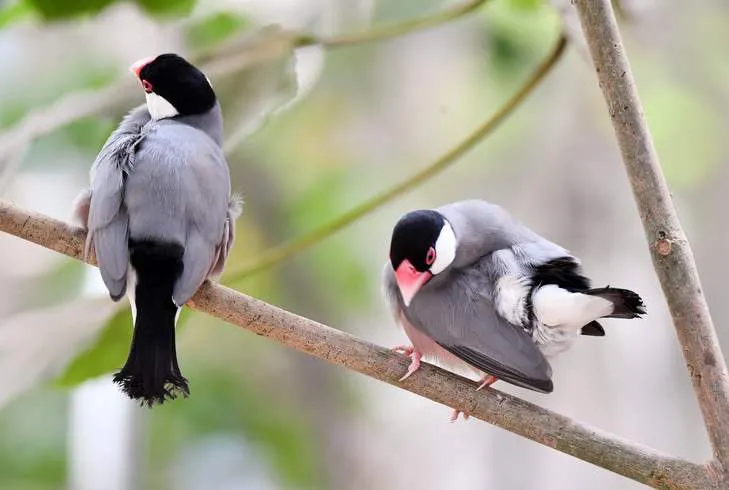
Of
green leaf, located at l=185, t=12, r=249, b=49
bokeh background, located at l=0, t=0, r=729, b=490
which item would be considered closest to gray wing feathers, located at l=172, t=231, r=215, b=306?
green leaf, located at l=185, t=12, r=249, b=49

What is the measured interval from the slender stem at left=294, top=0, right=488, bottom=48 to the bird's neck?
176 mm

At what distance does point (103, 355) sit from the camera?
168 cm

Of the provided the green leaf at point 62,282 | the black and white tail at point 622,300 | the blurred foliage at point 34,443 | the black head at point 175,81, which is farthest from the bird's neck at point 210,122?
the blurred foliage at point 34,443

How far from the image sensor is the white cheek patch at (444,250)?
1634mm

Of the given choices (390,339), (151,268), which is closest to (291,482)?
(390,339)

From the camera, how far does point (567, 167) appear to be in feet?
12.7

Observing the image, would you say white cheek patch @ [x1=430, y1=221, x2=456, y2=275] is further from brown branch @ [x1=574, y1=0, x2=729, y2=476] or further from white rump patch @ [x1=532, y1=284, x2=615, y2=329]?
brown branch @ [x1=574, y1=0, x2=729, y2=476]

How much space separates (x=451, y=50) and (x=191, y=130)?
3.19 metres

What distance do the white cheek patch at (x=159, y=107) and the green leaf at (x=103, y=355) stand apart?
32 cm

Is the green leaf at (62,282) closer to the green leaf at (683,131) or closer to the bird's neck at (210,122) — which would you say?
the bird's neck at (210,122)

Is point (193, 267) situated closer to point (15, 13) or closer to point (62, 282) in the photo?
point (15, 13)

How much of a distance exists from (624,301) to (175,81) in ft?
2.58

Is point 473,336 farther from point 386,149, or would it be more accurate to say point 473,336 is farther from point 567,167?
point 386,149

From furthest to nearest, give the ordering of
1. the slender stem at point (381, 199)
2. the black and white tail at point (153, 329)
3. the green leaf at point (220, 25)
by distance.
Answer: the green leaf at point (220, 25), the slender stem at point (381, 199), the black and white tail at point (153, 329)
